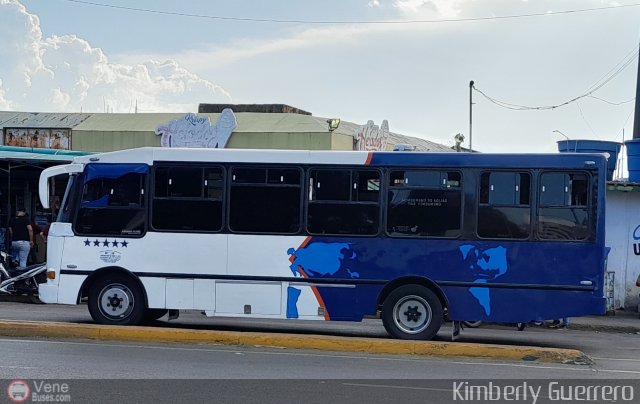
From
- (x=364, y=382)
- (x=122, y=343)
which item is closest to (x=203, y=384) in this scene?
(x=364, y=382)

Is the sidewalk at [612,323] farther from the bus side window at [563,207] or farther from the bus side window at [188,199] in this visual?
the bus side window at [188,199]

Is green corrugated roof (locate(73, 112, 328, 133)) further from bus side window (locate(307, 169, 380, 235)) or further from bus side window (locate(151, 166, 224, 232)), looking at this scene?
bus side window (locate(307, 169, 380, 235))

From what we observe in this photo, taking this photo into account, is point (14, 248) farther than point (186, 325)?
Yes

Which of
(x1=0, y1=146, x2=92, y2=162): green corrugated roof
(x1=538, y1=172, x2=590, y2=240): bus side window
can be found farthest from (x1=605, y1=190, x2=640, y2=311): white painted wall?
(x1=0, y1=146, x2=92, y2=162): green corrugated roof

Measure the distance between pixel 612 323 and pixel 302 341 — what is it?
29.0ft

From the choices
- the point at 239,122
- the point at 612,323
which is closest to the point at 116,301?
the point at 612,323

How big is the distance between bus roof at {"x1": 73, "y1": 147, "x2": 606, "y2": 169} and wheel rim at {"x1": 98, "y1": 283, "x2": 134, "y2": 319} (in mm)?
2049

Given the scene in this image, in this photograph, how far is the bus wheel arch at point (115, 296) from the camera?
1343 cm

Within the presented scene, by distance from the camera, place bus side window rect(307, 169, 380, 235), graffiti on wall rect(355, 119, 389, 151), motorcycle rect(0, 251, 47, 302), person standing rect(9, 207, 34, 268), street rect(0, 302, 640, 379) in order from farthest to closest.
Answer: graffiti on wall rect(355, 119, 389, 151), person standing rect(9, 207, 34, 268), motorcycle rect(0, 251, 47, 302), bus side window rect(307, 169, 380, 235), street rect(0, 302, 640, 379)

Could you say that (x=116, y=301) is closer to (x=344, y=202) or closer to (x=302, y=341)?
(x=302, y=341)

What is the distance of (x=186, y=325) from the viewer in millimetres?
14820

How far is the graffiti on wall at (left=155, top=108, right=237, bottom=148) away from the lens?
2798 centimetres

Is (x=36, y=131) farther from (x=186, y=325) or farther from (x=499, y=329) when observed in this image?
(x=499, y=329)

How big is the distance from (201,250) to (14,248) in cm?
834
